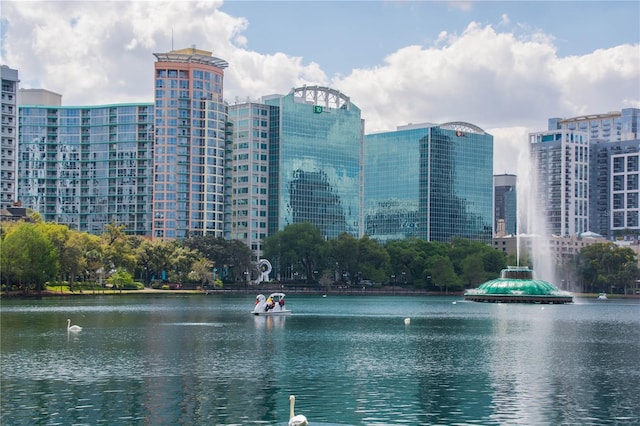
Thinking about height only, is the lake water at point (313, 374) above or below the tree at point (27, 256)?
below

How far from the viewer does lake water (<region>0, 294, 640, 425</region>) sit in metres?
50.3

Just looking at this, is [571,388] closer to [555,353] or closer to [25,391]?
[555,353]

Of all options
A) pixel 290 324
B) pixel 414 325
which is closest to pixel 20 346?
pixel 290 324

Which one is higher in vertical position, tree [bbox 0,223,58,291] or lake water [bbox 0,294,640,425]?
tree [bbox 0,223,58,291]

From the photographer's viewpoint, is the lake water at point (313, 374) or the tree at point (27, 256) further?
the tree at point (27, 256)

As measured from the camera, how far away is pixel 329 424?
149 feet

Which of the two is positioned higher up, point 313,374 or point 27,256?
point 27,256

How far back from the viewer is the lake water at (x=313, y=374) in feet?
165

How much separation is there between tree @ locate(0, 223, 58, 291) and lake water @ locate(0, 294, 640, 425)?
5388 cm

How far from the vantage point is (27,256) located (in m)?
168

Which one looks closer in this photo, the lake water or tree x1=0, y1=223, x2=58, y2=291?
the lake water

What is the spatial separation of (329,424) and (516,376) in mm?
24722

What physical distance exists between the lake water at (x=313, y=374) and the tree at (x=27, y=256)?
5388 centimetres

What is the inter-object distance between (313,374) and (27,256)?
115058 mm
